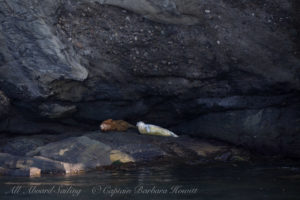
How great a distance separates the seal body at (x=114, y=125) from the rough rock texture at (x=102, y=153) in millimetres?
143

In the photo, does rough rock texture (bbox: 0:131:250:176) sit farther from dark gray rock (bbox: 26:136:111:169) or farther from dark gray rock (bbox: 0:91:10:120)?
dark gray rock (bbox: 0:91:10:120)

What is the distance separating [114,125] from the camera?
7312 mm

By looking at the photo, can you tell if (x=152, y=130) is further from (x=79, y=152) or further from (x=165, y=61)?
(x=79, y=152)

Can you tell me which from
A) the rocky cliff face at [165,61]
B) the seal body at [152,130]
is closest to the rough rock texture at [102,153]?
the seal body at [152,130]

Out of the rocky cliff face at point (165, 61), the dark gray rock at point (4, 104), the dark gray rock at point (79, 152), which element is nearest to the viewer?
the dark gray rock at point (79, 152)

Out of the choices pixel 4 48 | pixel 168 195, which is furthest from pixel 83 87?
pixel 168 195

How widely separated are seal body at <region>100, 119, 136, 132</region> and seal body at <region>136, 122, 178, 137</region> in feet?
0.70

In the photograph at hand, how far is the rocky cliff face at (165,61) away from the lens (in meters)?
6.57

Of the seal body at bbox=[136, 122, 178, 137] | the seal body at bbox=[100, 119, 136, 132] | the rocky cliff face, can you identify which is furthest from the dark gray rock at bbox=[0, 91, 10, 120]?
the seal body at bbox=[136, 122, 178, 137]

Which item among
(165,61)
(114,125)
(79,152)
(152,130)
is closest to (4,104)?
(79,152)

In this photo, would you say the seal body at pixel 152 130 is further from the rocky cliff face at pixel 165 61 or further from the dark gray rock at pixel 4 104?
the dark gray rock at pixel 4 104

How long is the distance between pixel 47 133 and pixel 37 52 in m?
1.44

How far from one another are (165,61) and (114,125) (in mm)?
1346

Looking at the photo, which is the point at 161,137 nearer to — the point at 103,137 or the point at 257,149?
the point at 103,137
